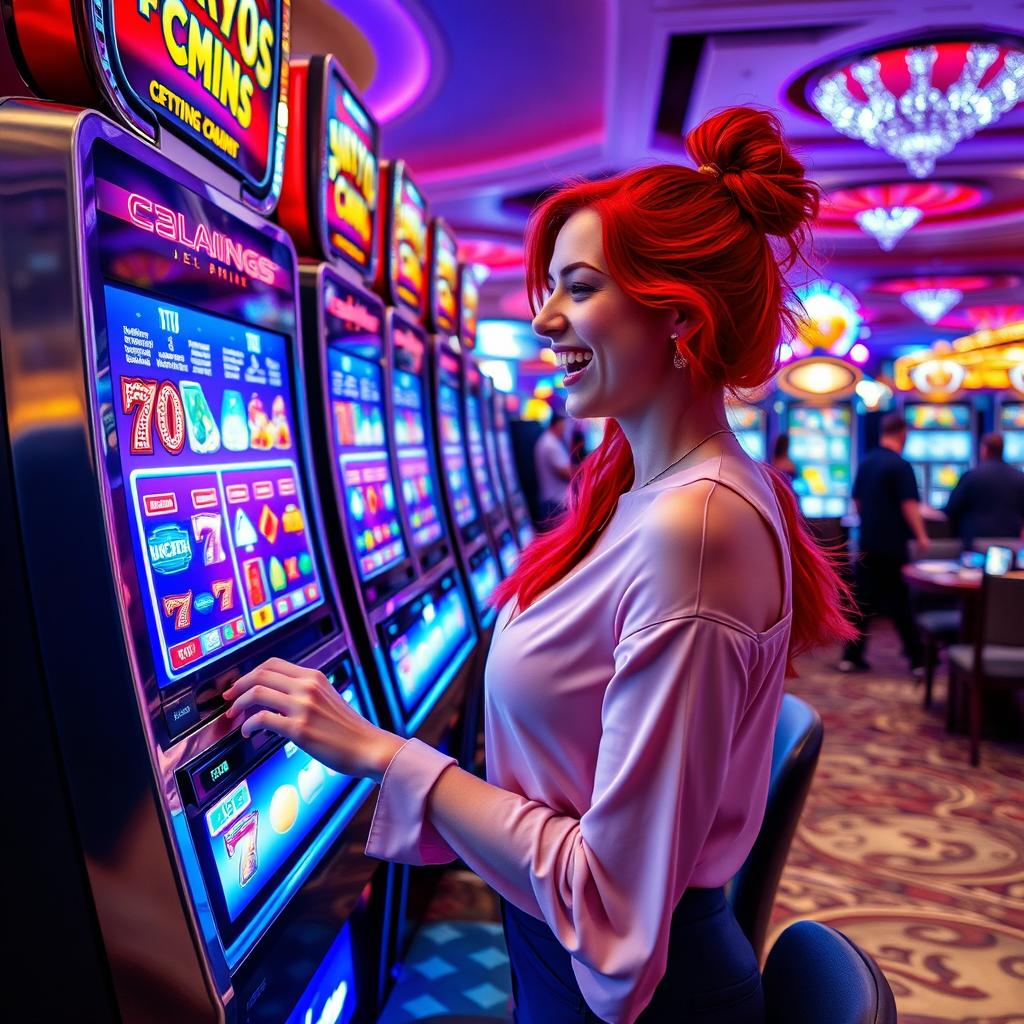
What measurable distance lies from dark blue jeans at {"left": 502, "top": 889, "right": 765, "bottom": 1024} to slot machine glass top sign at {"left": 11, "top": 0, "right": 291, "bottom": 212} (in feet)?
3.30

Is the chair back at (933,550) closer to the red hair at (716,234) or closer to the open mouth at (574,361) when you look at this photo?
the red hair at (716,234)

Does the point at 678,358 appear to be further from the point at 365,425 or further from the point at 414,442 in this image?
the point at 414,442

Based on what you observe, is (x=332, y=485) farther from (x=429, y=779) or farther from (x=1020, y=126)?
(x=1020, y=126)

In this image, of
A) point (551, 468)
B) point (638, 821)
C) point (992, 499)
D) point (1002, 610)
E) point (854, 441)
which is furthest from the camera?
point (854, 441)

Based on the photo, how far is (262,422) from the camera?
1.30 meters

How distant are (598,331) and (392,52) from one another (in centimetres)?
488

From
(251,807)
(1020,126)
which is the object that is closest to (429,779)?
(251,807)

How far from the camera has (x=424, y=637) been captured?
1.96 m

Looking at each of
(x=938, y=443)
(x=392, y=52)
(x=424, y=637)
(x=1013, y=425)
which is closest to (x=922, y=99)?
(x=392, y=52)

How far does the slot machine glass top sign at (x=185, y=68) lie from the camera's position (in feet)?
3.10

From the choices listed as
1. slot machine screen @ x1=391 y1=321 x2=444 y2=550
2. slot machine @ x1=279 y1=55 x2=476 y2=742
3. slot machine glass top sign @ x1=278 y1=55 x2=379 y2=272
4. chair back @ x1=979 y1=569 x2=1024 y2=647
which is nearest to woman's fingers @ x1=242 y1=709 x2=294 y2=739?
slot machine @ x1=279 y1=55 x2=476 y2=742

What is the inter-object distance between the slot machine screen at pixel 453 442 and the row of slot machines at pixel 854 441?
6163 mm

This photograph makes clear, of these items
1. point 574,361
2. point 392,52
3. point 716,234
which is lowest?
point 574,361

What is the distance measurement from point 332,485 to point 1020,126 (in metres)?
6.41
